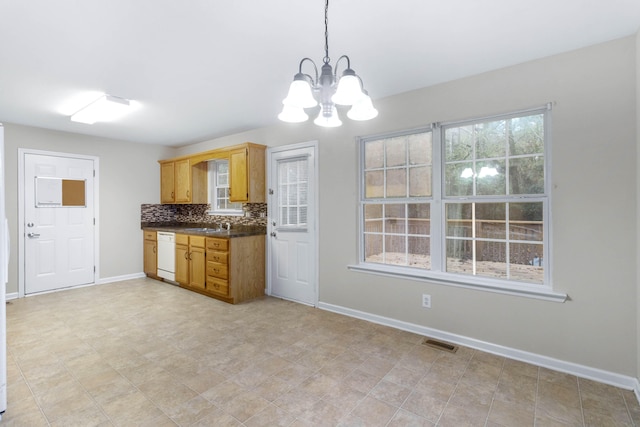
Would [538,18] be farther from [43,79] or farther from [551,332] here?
[43,79]

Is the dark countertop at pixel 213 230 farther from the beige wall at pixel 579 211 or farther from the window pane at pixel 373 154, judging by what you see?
the beige wall at pixel 579 211

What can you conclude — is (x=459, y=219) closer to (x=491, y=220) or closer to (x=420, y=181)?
(x=491, y=220)

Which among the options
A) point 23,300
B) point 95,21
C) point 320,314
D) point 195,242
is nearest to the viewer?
point 95,21

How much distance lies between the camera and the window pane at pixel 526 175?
101 inches

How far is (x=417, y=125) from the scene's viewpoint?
311 centimetres

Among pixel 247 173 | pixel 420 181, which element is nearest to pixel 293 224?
pixel 247 173

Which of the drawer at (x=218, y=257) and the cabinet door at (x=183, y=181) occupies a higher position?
the cabinet door at (x=183, y=181)

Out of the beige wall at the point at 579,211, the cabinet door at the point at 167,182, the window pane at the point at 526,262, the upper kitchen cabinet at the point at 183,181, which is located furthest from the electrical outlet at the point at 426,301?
the cabinet door at the point at 167,182

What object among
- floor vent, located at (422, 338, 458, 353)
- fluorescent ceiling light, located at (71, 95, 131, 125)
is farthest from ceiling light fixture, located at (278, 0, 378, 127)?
fluorescent ceiling light, located at (71, 95, 131, 125)

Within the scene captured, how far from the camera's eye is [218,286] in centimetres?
420

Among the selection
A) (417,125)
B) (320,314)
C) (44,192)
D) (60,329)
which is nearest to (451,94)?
(417,125)

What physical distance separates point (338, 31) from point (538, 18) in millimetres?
1225

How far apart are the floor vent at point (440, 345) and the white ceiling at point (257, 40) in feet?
7.72

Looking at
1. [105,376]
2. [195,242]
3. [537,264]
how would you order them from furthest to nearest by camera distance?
[195,242] < [537,264] < [105,376]
